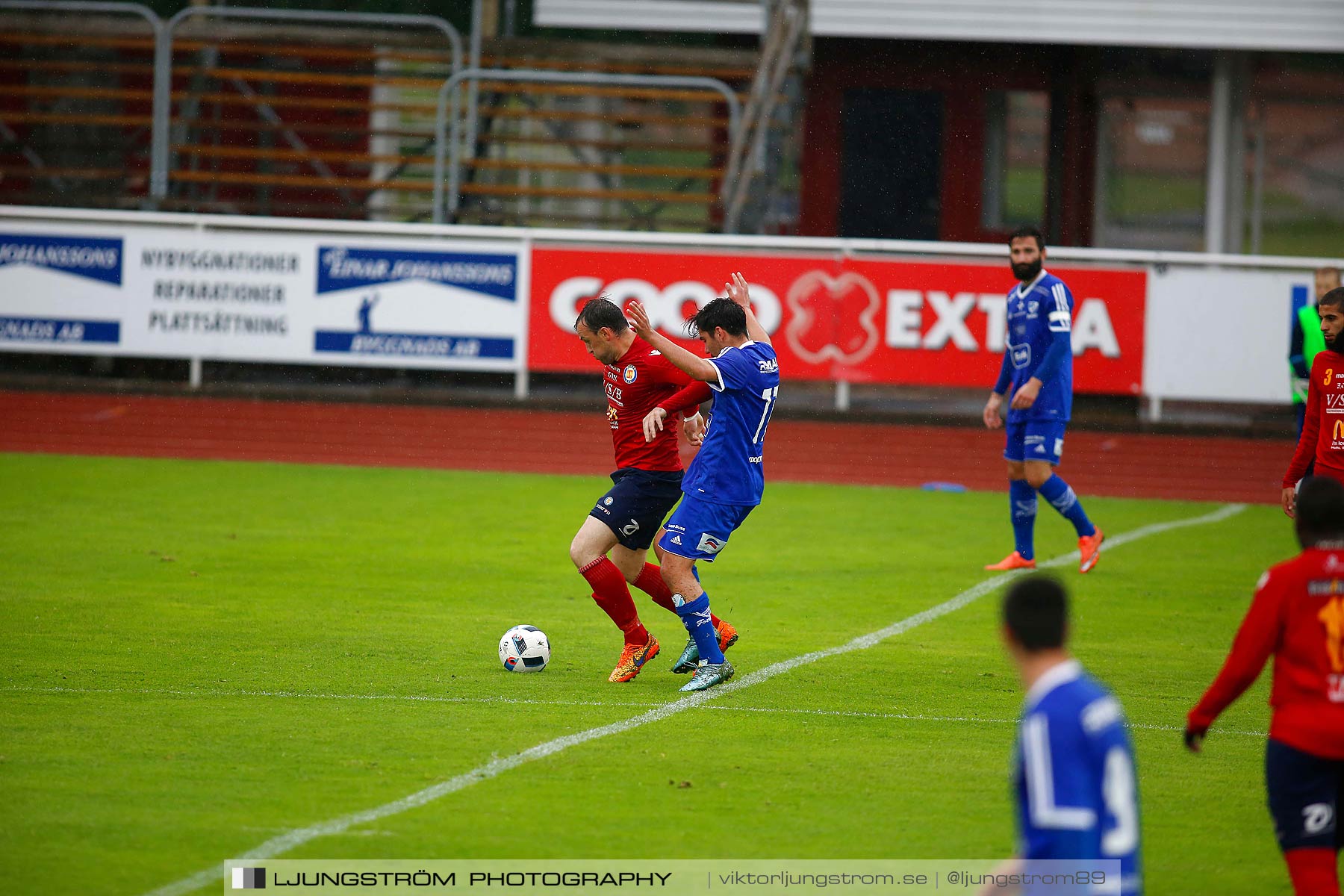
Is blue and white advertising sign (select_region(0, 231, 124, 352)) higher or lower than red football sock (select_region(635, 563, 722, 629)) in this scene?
higher

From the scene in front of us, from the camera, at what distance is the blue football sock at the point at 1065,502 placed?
1117 cm

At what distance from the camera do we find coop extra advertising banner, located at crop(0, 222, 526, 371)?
63.4ft

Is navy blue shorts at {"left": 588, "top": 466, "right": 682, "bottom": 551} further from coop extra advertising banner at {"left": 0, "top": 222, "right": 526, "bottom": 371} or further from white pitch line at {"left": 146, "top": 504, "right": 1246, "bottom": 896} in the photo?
coop extra advertising banner at {"left": 0, "top": 222, "right": 526, "bottom": 371}

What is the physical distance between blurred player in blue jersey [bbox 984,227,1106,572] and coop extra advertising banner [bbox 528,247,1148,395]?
25.0 ft

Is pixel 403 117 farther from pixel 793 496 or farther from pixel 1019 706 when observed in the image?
pixel 1019 706

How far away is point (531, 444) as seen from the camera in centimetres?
1780

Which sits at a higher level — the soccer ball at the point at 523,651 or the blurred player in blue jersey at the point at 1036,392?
the blurred player in blue jersey at the point at 1036,392

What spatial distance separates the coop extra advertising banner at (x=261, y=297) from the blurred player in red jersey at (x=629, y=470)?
1139cm

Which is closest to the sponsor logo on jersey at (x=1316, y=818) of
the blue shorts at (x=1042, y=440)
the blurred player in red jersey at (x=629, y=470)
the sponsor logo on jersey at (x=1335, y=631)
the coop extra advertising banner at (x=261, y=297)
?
the sponsor logo on jersey at (x=1335, y=631)

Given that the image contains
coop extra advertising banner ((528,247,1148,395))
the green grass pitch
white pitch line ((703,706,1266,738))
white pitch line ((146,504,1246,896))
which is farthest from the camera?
coop extra advertising banner ((528,247,1148,395))

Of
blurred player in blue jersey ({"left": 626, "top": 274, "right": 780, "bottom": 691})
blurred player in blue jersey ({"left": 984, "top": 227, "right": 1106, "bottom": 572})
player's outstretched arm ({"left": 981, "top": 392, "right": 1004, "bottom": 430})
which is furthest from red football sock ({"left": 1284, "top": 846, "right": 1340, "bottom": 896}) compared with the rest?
player's outstretched arm ({"left": 981, "top": 392, "right": 1004, "bottom": 430})

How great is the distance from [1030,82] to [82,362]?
1568cm

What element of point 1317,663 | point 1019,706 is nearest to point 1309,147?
point 1019,706

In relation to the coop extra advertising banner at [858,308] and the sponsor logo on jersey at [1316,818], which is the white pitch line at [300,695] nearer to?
the sponsor logo on jersey at [1316,818]
